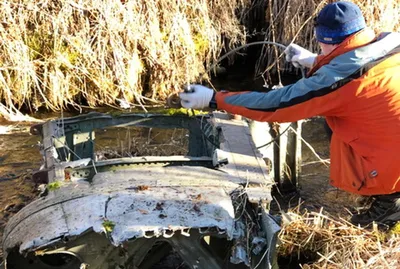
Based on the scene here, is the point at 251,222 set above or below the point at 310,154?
above

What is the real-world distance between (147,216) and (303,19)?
6.97 m

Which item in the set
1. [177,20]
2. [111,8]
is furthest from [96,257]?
[177,20]

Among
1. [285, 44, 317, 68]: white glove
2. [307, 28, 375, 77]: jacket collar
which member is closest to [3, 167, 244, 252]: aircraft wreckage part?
[307, 28, 375, 77]: jacket collar

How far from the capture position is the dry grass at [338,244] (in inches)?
143

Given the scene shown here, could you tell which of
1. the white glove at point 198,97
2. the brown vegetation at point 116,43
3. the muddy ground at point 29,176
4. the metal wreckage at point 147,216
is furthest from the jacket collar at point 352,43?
the brown vegetation at point 116,43

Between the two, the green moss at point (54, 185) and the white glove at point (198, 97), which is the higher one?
the white glove at point (198, 97)

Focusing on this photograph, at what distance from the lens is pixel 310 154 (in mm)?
7176

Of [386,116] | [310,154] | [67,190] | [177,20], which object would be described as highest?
[177,20]

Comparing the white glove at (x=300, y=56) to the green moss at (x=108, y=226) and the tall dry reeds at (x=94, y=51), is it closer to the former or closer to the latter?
the green moss at (x=108, y=226)

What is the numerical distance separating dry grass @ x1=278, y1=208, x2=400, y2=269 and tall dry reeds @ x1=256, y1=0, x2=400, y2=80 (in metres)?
4.93

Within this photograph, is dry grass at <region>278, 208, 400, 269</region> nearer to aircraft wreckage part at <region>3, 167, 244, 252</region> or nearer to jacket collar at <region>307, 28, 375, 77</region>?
aircraft wreckage part at <region>3, 167, 244, 252</region>

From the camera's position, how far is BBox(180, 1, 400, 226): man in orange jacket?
3.50 meters

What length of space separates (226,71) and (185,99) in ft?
22.5

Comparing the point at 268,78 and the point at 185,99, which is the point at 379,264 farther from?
the point at 268,78
